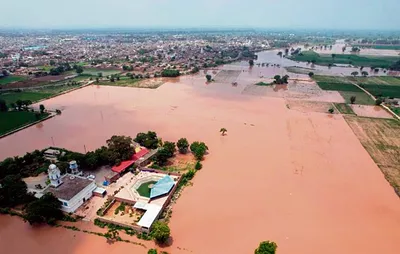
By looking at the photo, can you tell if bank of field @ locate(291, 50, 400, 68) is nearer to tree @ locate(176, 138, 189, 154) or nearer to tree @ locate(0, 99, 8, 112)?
tree @ locate(176, 138, 189, 154)

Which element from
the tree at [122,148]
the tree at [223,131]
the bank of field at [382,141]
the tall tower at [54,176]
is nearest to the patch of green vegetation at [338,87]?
the bank of field at [382,141]

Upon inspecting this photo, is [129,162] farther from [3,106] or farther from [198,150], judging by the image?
[3,106]

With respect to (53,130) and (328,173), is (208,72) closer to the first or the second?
(53,130)

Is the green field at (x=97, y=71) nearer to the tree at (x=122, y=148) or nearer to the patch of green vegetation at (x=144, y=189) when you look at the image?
the tree at (x=122, y=148)

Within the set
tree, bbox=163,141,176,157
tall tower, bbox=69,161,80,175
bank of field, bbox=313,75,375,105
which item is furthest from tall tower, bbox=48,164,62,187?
bank of field, bbox=313,75,375,105

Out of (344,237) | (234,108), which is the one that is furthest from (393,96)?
(344,237)

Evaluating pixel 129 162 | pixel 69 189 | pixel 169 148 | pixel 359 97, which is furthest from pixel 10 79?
pixel 359 97
